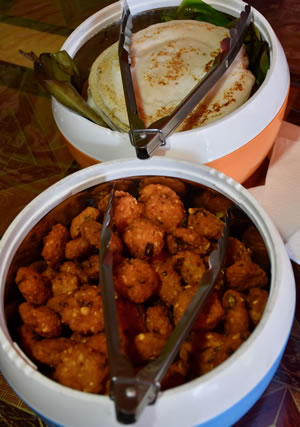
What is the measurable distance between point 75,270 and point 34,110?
2.07 feet

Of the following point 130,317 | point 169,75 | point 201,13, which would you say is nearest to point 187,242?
point 130,317

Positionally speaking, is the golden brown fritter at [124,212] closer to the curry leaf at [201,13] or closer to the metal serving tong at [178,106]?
the metal serving tong at [178,106]

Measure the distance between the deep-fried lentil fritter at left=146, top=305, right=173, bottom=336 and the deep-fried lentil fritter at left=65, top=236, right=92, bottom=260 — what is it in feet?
0.44

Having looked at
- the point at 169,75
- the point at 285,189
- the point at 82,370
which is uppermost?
the point at 169,75

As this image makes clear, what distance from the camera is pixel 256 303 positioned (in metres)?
0.56

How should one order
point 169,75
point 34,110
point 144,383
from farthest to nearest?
point 34,110 → point 169,75 → point 144,383

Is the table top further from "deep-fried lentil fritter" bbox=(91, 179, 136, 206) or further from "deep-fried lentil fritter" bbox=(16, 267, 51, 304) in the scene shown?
"deep-fried lentil fritter" bbox=(91, 179, 136, 206)

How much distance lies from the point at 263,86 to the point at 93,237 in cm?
39

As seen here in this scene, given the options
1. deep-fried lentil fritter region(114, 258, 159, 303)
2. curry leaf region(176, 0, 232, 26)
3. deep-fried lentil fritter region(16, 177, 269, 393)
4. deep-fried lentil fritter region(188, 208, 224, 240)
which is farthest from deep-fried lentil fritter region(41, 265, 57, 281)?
curry leaf region(176, 0, 232, 26)

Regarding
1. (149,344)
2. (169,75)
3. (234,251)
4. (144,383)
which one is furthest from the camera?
(169,75)

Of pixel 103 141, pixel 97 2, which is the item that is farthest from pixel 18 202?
pixel 97 2

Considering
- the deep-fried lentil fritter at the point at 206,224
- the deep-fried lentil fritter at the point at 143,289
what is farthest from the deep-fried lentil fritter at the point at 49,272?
the deep-fried lentil fritter at the point at 206,224

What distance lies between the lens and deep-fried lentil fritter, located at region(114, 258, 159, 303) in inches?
23.3

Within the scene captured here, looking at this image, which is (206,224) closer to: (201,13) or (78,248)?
(78,248)
